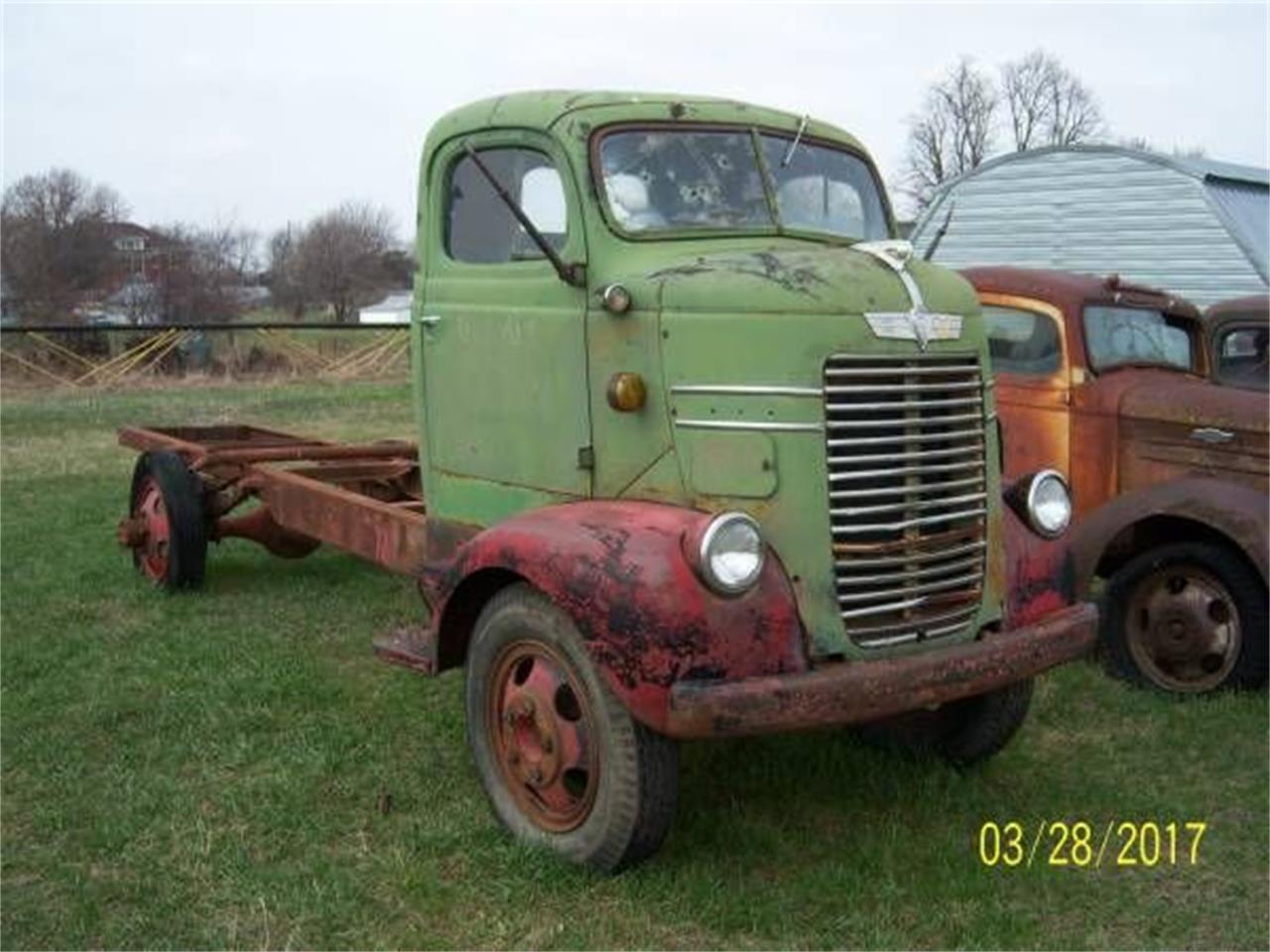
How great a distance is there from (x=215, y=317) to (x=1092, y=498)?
3328 centimetres

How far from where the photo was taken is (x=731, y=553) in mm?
3699

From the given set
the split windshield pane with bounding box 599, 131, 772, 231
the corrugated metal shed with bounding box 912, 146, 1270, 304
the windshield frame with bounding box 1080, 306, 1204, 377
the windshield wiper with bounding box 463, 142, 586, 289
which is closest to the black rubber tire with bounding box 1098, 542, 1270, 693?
the windshield frame with bounding box 1080, 306, 1204, 377

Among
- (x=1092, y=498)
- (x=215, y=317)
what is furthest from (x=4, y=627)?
(x=215, y=317)

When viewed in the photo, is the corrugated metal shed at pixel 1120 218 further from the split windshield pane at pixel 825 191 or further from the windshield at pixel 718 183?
the windshield at pixel 718 183

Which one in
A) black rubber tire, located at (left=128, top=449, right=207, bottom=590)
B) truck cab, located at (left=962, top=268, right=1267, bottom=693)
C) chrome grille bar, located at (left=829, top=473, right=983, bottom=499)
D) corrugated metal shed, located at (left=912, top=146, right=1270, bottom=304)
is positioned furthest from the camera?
corrugated metal shed, located at (left=912, top=146, right=1270, bottom=304)

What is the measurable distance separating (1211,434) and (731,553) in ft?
12.5

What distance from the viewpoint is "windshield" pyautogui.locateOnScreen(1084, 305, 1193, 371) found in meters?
6.93

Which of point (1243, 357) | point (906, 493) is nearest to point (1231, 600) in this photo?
point (1243, 357)

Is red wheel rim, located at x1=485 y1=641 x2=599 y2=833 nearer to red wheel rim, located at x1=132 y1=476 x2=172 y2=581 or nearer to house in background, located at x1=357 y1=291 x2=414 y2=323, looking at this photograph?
red wheel rim, located at x1=132 y1=476 x2=172 y2=581

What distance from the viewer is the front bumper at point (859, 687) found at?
3578 mm

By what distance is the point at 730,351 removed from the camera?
400cm

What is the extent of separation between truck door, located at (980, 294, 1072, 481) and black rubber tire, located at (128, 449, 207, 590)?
442 centimetres

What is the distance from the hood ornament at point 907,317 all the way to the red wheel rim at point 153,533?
479 cm

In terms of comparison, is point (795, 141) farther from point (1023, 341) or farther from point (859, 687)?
point (1023, 341)
